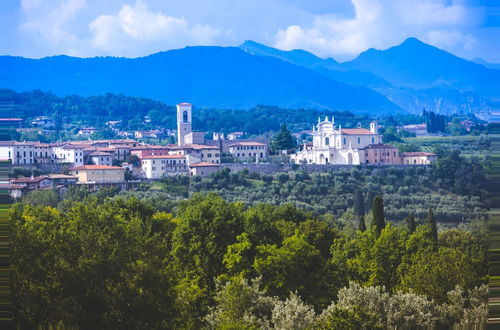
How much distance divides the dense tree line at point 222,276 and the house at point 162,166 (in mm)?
34694

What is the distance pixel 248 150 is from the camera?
248ft

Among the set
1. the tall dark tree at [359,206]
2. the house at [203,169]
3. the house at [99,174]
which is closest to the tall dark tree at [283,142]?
the house at [203,169]

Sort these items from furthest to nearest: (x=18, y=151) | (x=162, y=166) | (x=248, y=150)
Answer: (x=248, y=150), (x=162, y=166), (x=18, y=151)

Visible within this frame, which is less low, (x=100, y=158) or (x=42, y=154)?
(x=42, y=154)

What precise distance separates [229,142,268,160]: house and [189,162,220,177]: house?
398 inches

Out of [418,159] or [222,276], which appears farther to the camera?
[418,159]

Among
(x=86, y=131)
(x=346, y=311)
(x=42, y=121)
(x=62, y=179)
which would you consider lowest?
(x=346, y=311)

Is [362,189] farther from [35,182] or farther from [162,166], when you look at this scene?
[35,182]

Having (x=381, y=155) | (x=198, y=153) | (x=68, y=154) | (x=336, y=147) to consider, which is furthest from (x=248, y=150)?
(x=68, y=154)

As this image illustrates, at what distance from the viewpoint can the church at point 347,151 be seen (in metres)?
71.4

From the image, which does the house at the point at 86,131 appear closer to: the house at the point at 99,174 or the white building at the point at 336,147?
the white building at the point at 336,147

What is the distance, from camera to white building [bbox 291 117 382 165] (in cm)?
7144

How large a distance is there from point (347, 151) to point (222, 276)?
51.9m

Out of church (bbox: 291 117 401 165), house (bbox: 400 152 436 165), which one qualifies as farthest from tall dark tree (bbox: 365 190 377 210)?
house (bbox: 400 152 436 165)
